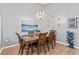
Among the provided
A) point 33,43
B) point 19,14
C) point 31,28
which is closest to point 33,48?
point 33,43

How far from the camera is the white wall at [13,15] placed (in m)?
1.67

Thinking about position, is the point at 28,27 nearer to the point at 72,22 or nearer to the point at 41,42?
the point at 41,42

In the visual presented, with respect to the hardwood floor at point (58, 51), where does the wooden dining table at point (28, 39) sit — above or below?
above

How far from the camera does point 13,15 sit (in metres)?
1.67

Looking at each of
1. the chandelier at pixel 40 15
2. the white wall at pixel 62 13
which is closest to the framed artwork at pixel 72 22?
the white wall at pixel 62 13

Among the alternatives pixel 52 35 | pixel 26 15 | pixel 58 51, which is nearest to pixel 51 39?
pixel 52 35

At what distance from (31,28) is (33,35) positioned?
0.11 m

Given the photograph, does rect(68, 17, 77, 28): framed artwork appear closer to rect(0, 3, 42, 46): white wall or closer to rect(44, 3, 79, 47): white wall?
rect(44, 3, 79, 47): white wall

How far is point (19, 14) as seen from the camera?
1675 mm

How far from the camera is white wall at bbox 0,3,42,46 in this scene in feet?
5.48

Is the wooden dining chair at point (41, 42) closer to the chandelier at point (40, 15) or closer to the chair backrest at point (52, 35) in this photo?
the chair backrest at point (52, 35)

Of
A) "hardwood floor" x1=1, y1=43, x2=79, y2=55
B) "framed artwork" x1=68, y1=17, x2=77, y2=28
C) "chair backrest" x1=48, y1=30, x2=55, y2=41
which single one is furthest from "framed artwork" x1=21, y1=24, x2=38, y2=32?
"framed artwork" x1=68, y1=17, x2=77, y2=28

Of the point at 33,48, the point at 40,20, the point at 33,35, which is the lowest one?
the point at 33,48
